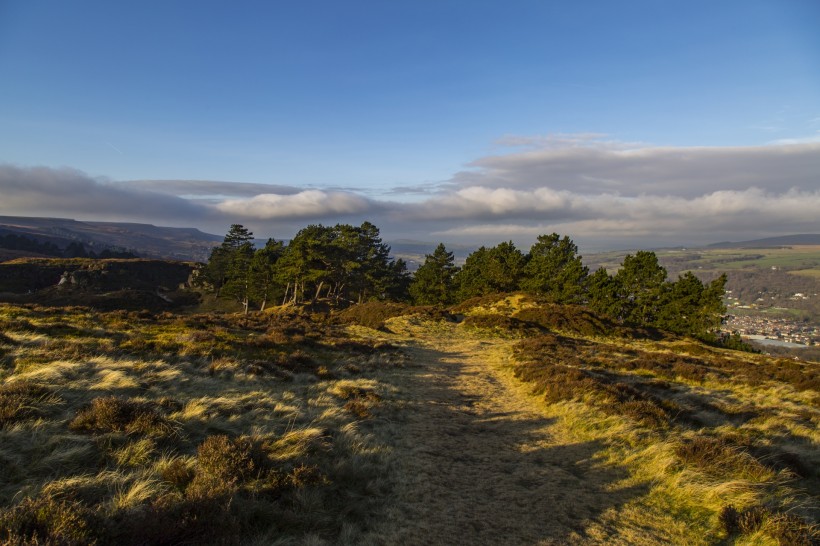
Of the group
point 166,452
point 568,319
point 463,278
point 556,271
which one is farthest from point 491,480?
point 463,278

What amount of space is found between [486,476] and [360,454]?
8.74 ft

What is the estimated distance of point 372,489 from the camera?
22.0ft

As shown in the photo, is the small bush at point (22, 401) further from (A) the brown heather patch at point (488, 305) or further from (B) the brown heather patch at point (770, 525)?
(A) the brown heather patch at point (488, 305)

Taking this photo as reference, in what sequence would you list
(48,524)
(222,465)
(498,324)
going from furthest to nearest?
1. (498,324)
2. (222,465)
3. (48,524)

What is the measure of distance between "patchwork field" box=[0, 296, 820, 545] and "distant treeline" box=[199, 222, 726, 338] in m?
35.5

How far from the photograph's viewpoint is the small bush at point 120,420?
6.52 metres

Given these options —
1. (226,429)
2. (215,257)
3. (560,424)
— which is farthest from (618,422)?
(215,257)

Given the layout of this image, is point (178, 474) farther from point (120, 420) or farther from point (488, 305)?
point (488, 305)

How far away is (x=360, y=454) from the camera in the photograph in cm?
781

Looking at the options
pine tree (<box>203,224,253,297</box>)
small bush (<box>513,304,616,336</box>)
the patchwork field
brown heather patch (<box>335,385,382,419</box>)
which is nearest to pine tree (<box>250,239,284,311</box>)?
pine tree (<box>203,224,253,297</box>)

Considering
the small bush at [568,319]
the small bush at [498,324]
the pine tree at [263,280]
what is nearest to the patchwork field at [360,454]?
the small bush at [498,324]

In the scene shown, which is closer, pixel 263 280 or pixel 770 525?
pixel 770 525

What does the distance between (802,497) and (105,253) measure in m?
136

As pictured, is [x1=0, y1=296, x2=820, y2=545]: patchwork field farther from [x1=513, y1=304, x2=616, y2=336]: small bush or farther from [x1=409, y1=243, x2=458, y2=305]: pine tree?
[x1=409, y1=243, x2=458, y2=305]: pine tree
